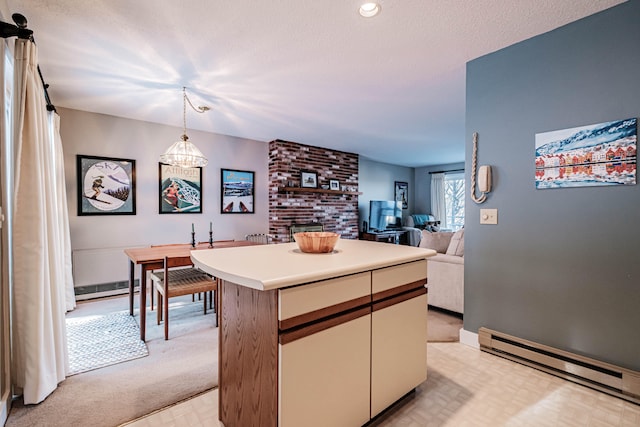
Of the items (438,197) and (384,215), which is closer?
(384,215)

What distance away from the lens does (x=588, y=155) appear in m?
1.85

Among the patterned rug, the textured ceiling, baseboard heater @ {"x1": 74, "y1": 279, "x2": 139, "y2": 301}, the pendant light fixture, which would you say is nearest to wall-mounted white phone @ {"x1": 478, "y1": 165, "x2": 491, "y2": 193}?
the textured ceiling

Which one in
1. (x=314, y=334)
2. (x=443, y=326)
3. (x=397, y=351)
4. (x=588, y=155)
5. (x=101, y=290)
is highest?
(x=588, y=155)

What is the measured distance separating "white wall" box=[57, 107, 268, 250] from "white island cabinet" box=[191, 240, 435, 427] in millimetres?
3040

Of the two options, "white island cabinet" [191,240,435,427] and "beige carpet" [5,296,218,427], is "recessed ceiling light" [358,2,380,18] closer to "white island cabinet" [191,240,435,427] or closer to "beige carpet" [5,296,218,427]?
"white island cabinet" [191,240,435,427]

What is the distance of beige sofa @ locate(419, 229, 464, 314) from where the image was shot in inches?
118

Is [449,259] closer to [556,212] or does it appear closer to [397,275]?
[556,212]

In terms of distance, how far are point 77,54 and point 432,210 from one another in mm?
7672

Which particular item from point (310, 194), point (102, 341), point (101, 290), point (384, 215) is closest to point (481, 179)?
point (102, 341)

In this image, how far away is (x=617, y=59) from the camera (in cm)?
175

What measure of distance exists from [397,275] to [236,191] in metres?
3.88

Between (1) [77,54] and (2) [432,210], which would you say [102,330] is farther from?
(2) [432,210]

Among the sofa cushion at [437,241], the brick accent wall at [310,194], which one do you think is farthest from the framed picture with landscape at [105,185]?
the sofa cushion at [437,241]

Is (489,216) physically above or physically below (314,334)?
above
